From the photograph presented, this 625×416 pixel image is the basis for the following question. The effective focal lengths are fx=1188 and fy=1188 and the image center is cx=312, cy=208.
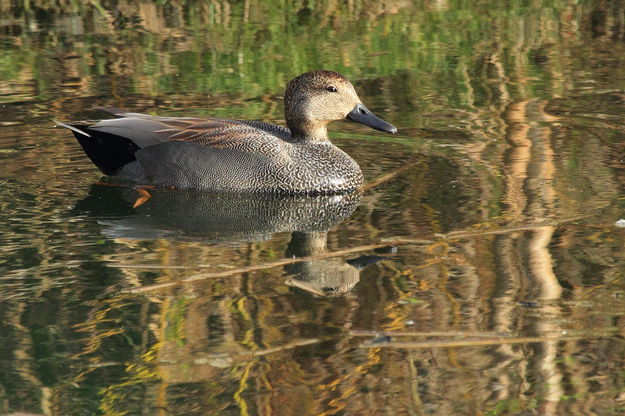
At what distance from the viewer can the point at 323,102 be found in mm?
8578

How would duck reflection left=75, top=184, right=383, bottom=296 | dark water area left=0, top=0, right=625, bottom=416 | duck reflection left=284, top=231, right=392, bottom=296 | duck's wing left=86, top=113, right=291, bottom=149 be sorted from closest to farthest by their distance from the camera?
dark water area left=0, top=0, right=625, bottom=416
duck reflection left=284, top=231, right=392, bottom=296
duck reflection left=75, top=184, right=383, bottom=296
duck's wing left=86, top=113, right=291, bottom=149

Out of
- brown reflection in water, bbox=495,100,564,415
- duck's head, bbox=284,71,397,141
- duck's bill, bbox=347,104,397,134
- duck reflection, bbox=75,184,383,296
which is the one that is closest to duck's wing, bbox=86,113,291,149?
duck's head, bbox=284,71,397,141

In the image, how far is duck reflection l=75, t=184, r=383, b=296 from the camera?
6.46 metres

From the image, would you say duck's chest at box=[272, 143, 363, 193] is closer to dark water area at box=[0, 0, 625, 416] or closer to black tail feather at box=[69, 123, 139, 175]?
dark water area at box=[0, 0, 625, 416]

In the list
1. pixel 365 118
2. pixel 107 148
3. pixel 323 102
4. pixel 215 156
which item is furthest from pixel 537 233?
pixel 107 148

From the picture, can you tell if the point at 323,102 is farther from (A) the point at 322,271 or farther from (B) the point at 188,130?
(A) the point at 322,271

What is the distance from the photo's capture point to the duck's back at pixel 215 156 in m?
8.23

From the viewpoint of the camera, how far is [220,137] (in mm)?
8352

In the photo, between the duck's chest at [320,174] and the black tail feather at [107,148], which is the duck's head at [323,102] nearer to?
the duck's chest at [320,174]

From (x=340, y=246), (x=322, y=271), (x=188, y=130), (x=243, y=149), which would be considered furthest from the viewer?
(x=188, y=130)

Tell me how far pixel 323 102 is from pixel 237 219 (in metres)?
1.38

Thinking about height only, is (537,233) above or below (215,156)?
below

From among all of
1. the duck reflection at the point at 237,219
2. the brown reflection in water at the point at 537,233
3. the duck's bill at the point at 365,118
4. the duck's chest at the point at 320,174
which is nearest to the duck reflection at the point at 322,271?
the duck reflection at the point at 237,219

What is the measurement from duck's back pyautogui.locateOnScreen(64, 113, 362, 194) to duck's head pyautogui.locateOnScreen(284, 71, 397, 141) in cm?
19
